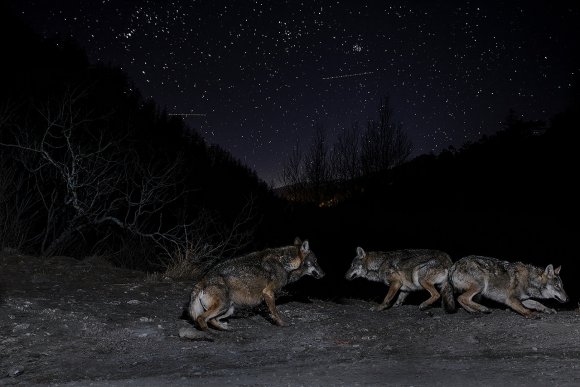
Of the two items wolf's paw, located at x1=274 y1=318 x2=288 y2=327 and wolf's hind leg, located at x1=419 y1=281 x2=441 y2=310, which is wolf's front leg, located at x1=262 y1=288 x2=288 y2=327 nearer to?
wolf's paw, located at x1=274 y1=318 x2=288 y2=327

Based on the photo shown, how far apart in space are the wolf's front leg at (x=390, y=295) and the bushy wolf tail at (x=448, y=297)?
1.20m

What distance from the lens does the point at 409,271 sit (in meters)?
10.7

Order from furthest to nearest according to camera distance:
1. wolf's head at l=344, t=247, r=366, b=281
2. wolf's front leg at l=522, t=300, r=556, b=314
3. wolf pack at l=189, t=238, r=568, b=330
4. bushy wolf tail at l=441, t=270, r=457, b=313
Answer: wolf's head at l=344, t=247, r=366, b=281, bushy wolf tail at l=441, t=270, r=457, b=313, wolf's front leg at l=522, t=300, r=556, b=314, wolf pack at l=189, t=238, r=568, b=330

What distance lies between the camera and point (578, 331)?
7.12 metres


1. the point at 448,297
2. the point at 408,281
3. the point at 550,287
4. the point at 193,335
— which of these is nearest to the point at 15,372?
the point at 193,335

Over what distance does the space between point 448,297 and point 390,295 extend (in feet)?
4.77

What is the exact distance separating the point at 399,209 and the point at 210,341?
36.9 meters

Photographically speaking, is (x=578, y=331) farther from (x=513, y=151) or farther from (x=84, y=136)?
(x=513, y=151)

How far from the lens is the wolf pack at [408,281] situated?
26.4 ft

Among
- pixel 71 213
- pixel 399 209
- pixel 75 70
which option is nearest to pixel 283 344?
pixel 71 213

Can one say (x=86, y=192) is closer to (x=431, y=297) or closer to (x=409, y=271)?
(x=409, y=271)

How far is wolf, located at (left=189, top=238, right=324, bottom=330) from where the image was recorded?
792 centimetres

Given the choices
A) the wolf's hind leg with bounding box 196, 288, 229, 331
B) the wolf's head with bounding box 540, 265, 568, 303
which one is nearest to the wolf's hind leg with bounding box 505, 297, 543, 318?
the wolf's head with bounding box 540, 265, 568, 303

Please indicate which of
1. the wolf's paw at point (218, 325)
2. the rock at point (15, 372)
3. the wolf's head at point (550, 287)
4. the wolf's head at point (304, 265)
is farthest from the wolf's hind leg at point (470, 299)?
the rock at point (15, 372)
